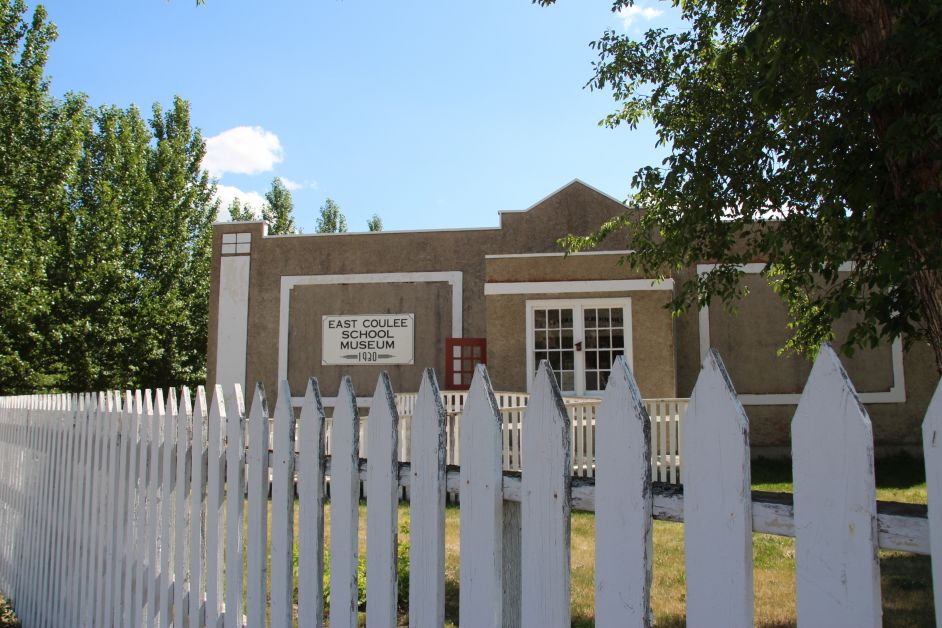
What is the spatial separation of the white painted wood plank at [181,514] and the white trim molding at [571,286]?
9.92 meters

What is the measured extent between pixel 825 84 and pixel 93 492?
5.47m

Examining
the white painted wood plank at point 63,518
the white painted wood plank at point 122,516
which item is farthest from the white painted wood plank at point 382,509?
the white painted wood plank at point 63,518

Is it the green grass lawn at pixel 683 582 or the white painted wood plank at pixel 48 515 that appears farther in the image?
the white painted wood plank at pixel 48 515

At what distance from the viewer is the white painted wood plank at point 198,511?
2881 millimetres

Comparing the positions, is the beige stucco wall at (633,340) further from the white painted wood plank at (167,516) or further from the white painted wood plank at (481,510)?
the white painted wood plank at (481,510)

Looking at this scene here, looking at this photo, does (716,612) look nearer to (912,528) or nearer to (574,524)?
(912,528)

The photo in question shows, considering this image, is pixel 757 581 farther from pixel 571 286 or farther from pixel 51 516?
pixel 571 286

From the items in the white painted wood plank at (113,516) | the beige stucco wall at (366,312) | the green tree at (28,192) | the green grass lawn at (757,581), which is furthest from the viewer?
the green tree at (28,192)

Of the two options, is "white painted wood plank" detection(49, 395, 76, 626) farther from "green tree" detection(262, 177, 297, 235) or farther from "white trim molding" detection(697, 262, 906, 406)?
"green tree" detection(262, 177, 297, 235)

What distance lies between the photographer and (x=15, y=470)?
5500 millimetres

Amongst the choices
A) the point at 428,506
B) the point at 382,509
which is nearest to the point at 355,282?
the point at 382,509

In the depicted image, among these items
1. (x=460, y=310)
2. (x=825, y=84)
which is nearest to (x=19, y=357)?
(x=460, y=310)

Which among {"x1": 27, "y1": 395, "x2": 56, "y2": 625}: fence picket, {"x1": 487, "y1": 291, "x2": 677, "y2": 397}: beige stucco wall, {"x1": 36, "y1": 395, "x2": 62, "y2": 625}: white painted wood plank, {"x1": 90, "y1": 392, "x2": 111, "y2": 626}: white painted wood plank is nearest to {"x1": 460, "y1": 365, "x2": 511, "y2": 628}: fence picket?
{"x1": 90, "y1": 392, "x2": 111, "y2": 626}: white painted wood plank

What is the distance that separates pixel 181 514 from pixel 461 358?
37.3 feet
